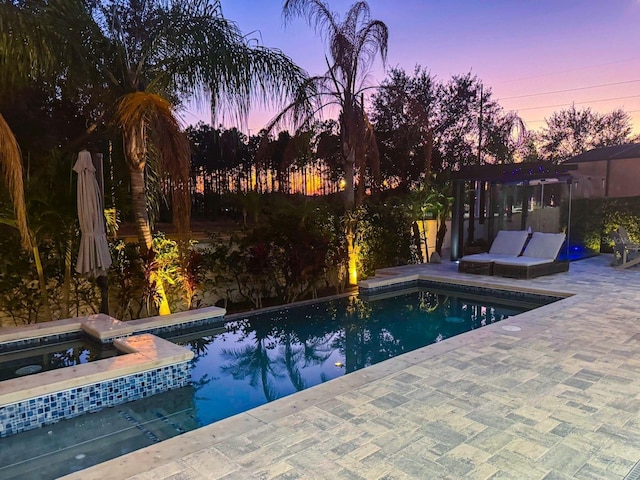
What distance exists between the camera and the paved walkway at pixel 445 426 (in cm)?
308

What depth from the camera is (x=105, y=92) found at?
22.9 feet

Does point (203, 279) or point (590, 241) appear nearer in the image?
point (203, 279)

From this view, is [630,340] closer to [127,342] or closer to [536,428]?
[536,428]

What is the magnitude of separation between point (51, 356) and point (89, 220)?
1.90m

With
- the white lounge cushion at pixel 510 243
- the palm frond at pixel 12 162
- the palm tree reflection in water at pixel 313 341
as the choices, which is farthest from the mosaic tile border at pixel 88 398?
the white lounge cushion at pixel 510 243

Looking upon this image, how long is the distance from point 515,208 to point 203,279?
964 centimetres

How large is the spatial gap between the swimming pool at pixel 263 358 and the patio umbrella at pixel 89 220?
5.87 feet

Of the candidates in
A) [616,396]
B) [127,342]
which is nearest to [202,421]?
[127,342]

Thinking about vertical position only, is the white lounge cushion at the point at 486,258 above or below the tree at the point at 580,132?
below

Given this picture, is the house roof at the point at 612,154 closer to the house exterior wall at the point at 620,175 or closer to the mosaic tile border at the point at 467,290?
the house exterior wall at the point at 620,175

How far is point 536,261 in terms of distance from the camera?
10.7 m

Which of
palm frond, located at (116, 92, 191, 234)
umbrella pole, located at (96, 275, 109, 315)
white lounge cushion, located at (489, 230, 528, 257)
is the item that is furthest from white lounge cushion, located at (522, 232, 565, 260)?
umbrella pole, located at (96, 275, 109, 315)

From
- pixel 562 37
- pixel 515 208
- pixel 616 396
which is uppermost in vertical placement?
pixel 562 37

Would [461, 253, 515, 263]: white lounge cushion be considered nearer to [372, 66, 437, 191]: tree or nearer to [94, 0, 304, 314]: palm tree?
[94, 0, 304, 314]: palm tree
